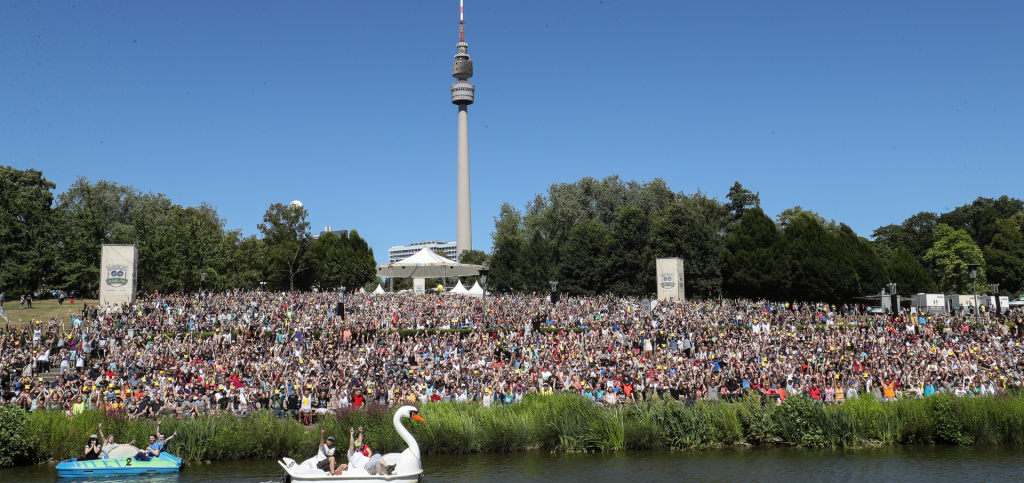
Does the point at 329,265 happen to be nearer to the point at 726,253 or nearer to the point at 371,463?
the point at 726,253

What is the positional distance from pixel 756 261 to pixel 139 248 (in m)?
50.5

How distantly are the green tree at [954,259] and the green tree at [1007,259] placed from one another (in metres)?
1.07

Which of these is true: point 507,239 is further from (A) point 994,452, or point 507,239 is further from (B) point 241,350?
(A) point 994,452

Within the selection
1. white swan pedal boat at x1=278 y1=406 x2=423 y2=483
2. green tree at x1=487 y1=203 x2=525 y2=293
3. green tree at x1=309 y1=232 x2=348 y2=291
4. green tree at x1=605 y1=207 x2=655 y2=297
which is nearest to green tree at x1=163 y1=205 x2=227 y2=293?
green tree at x1=309 y1=232 x2=348 y2=291

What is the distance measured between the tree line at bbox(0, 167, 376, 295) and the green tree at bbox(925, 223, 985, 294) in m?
63.9

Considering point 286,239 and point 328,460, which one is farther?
point 286,239

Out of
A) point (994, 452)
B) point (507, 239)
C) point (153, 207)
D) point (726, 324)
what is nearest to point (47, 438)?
point (994, 452)

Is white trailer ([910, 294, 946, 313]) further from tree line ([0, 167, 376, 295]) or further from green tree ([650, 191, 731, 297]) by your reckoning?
tree line ([0, 167, 376, 295])

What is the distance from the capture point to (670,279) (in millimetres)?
55656

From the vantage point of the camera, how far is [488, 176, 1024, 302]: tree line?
2479 inches

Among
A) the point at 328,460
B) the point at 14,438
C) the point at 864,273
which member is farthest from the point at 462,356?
the point at 864,273

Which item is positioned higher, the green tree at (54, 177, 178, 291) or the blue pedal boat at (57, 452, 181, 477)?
the green tree at (54, 177, 178, 291)

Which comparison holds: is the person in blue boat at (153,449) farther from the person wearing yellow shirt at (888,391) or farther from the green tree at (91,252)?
the green tree at (91,252)

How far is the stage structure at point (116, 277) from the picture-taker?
42000mm
